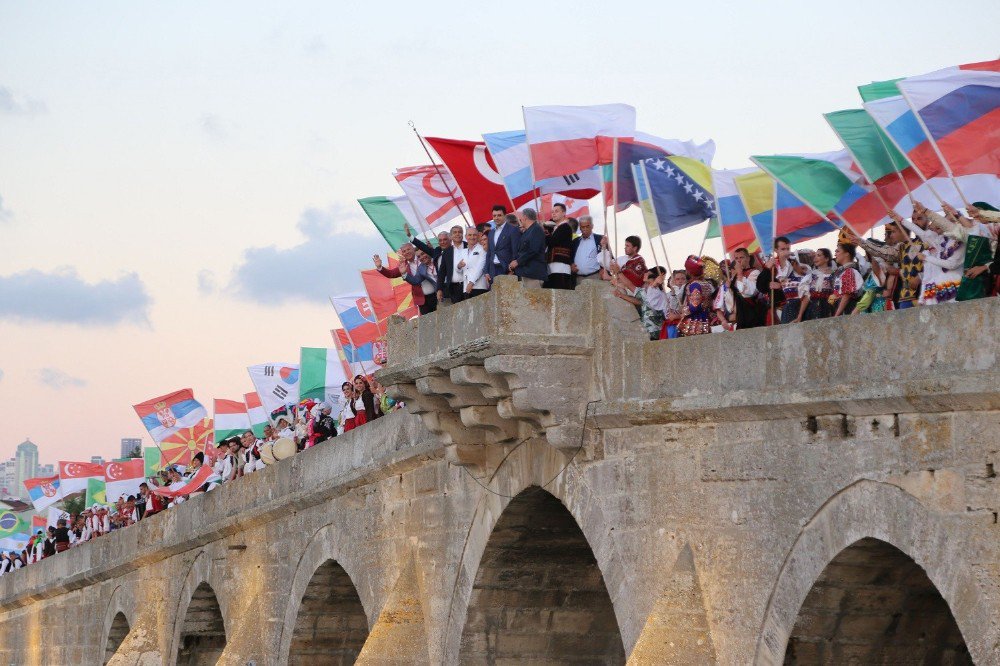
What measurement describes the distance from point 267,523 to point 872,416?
10880mm

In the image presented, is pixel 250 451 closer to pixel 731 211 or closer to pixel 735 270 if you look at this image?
pixel 731 211

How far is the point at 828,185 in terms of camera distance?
39.3ft

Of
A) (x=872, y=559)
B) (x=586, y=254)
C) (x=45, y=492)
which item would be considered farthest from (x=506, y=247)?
(x=45, y=492)

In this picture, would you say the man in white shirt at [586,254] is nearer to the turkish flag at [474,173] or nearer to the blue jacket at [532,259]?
the blue jacket at [532,259]

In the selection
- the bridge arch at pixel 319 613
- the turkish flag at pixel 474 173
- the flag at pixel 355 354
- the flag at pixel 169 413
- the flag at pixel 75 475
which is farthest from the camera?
the flag at pixel 75 475

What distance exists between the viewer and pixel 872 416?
9.66m

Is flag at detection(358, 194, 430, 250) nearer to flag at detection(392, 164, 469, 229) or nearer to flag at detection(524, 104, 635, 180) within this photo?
flag at detection(392, 164, 469, 229)

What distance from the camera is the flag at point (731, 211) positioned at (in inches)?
531

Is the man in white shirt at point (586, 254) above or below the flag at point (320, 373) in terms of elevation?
below

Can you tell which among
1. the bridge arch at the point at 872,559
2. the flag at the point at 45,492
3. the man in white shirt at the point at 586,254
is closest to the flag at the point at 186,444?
the flag at the point at 45,492

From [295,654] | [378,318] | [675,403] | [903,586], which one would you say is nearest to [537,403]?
[675,403]

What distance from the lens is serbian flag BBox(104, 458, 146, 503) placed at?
32406 millimetres

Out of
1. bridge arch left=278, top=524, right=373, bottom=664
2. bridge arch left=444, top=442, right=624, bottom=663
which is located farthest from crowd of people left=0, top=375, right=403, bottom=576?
bridge arch left=444, top=442, right=624, bottom=663

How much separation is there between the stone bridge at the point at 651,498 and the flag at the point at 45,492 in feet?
69.2
